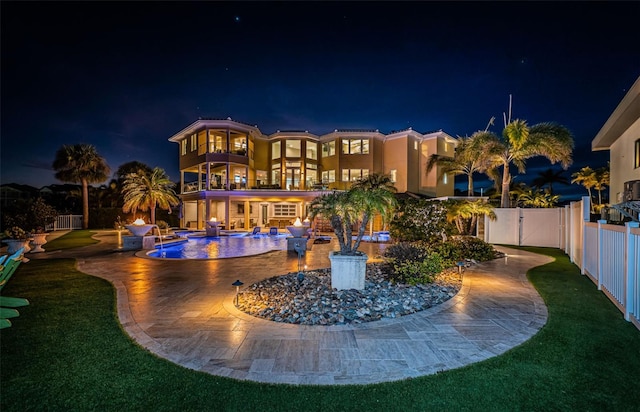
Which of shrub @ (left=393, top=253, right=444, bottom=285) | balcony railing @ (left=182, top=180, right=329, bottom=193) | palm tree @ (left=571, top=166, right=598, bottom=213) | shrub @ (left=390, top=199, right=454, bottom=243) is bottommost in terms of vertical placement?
shrub @ (left=393, top=253, right=444, bottom=285)

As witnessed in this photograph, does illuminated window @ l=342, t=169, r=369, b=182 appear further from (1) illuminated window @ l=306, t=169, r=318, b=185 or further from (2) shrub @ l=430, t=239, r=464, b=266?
(2) shrub @ l=430, t=239, r=464, b=266

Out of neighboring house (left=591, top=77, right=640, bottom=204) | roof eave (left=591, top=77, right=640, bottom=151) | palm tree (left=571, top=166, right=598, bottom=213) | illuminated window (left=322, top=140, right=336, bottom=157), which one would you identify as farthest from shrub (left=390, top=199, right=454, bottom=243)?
palm tree (left=571, top=166, right=598, bottom=213)

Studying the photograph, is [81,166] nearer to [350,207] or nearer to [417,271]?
[350,207]

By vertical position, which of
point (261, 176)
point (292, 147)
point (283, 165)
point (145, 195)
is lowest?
point (145, 195)

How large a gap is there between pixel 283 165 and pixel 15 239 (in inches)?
721

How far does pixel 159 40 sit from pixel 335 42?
425 inches

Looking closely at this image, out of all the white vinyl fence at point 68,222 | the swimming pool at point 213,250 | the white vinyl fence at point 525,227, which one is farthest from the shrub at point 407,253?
the white vinyl fence at point 68,222

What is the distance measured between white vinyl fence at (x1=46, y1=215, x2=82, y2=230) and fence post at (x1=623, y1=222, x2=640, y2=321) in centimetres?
3332

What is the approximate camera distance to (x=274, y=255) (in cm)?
1110

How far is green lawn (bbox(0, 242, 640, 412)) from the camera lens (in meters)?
2.50

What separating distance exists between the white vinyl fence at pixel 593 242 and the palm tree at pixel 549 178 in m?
29.0

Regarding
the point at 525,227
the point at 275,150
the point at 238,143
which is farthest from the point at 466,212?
the point at 238,143

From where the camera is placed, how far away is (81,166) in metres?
24.8

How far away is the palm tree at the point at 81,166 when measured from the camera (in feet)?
81.0
